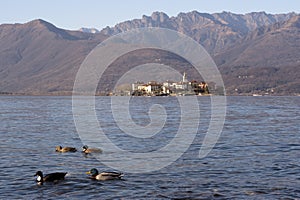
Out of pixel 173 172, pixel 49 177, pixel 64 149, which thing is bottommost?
pixel 173 172

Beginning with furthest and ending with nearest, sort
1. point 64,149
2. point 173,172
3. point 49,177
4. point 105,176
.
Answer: point 64,149
point 173,172
point 105,176
point 49,177

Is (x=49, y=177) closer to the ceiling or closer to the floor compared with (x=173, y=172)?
closer to the ceiling

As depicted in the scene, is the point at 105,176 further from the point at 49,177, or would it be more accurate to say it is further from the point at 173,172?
the point at 173,172

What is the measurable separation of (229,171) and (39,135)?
3159 centimetres

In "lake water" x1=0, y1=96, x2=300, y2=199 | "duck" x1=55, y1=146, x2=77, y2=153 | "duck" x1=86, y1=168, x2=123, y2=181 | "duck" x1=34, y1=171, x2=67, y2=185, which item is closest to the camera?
"lake water" x1=0, y1=96, x2=300, y2=199

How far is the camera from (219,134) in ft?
198

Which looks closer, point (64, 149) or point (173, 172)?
point (173, 172)

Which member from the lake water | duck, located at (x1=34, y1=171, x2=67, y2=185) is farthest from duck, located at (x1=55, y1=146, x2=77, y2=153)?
duck, located at (x1=34, y1=171, x2=67, y2=185)

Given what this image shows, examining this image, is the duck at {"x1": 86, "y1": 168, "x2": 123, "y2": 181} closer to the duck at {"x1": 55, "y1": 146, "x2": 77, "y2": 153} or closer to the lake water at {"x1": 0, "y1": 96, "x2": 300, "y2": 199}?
the lake water at {"x1": 0, "y1": 96, "x2": 300, "y2": 199}

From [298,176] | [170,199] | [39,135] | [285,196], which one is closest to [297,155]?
[298,176]

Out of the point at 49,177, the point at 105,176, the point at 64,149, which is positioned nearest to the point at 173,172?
the point at 105,176

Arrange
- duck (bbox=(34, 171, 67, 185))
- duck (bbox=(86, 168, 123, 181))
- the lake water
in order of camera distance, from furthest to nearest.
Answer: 1. duck (bbox=(86, 168, 123, 181))
2. duck (bbox=(34, 171, 67, 185))
3. the lake water

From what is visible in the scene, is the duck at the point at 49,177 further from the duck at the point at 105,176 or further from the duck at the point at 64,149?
the duck at the point at 64,149

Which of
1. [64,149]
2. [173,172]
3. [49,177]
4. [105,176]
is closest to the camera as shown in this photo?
[49,177]
